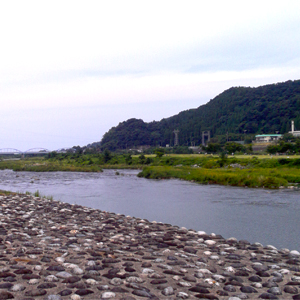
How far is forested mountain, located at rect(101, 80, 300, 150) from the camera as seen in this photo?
312ft

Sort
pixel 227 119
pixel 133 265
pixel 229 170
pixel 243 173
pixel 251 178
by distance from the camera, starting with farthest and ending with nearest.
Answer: pixel 227 119 → pixel 229 170 → pixel 243 173 → pixel 251 178 → pixel 133 265

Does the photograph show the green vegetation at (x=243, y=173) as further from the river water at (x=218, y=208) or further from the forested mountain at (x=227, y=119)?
the forested mountain at (x=227, y=119)

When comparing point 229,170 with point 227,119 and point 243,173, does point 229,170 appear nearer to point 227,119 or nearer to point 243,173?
point 243,173

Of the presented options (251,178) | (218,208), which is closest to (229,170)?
(251,178)

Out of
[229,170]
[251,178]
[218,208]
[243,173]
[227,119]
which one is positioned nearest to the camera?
[218,208]

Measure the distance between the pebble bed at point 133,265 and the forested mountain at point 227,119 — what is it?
3394 inches

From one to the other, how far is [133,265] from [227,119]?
342 feet

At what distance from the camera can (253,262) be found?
6.53 metres

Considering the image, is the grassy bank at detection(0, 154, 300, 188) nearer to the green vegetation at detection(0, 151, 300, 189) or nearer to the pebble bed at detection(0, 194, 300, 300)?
the green vegetation at detection(0, 151, 300, 189)

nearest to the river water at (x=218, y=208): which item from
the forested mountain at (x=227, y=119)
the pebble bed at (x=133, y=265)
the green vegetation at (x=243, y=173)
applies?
the green vegetation at (x=243, y=173)

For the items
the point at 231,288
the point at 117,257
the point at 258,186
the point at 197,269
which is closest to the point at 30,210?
the point at 117,257

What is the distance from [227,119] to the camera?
107 m

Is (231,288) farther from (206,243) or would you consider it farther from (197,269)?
(206,243)

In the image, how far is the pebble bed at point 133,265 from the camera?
4641 mm
